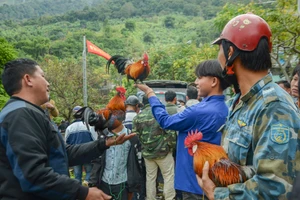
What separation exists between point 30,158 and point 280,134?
5.52 feet

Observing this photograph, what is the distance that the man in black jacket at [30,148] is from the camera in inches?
103

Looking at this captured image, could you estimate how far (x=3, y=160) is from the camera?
2.76 m

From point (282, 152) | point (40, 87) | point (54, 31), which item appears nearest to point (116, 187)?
point (40, 87)

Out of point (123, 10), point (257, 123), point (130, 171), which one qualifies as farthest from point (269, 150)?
point (123, 10)

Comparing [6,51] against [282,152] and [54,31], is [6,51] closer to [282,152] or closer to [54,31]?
[282,152]

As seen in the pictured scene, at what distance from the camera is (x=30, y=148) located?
2631mm

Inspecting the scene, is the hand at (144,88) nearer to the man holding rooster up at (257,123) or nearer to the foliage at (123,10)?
the man holding rooster up at (257,123)

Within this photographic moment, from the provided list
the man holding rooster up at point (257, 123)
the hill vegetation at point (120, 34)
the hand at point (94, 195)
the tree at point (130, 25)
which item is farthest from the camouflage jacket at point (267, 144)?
the tree at point (130, 25)

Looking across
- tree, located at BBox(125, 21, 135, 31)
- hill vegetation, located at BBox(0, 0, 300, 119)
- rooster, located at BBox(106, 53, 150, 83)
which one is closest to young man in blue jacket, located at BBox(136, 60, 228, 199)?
rooster, located at BBox(106, 53, 150, 83)

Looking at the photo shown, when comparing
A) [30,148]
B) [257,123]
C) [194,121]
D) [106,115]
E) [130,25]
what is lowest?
[130,25]

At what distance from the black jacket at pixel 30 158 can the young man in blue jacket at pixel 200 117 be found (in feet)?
4.23

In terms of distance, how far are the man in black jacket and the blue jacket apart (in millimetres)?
1181

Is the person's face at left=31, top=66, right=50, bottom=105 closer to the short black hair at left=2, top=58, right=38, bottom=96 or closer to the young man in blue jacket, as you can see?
the short black hair at left=2, top=58, right=38, bottom=96

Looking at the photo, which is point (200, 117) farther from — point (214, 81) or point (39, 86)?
point (39, 86)
